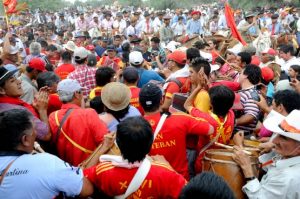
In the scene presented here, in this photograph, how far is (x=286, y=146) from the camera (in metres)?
2.88

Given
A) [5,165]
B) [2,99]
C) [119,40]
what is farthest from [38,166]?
[119,40]

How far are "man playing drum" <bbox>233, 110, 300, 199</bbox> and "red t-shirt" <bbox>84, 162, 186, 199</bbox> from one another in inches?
25.5

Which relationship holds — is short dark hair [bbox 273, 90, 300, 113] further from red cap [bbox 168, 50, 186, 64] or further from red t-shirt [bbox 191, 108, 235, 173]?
red cap [bbox 168, 50, 186, 64]

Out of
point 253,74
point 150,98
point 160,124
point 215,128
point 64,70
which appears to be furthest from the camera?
point 64,70

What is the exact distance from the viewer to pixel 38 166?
2447 mm

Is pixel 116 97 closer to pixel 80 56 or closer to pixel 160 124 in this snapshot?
pixel 160 124

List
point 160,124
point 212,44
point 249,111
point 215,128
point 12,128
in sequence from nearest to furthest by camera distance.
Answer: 1. point 12,128
2. point 160,124
3. point 215,128
4. point 249,111
5. point 212,44

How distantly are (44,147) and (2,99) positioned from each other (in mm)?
620

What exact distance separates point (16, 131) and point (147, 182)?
0.96 m

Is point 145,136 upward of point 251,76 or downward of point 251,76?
upward

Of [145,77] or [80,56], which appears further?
[80,56]

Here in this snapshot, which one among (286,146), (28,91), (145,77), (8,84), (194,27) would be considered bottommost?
(194,27)

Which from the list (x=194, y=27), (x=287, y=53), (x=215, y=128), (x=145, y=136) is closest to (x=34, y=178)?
(x=145, y=136)

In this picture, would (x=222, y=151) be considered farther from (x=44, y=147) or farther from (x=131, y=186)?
(x=44, y=147)
